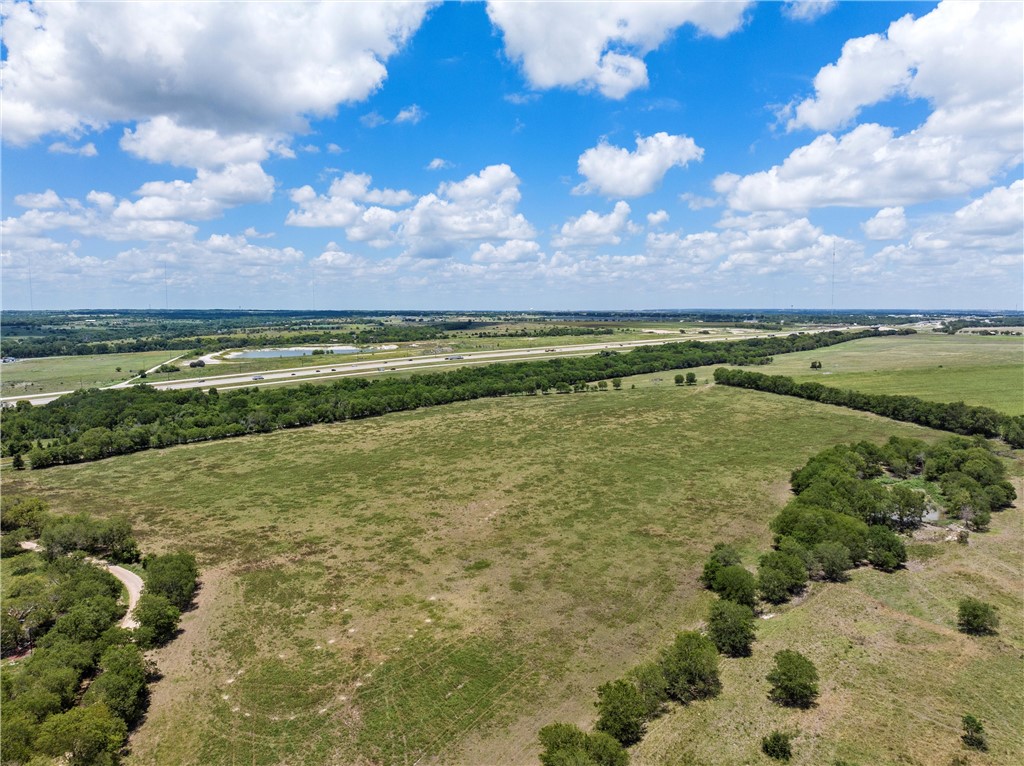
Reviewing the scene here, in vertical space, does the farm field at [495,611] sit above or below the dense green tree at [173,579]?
below

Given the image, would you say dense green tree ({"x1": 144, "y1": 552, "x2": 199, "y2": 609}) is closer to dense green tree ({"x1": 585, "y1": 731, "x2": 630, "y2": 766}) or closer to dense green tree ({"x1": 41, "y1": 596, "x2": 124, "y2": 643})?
dense green tree ({"x1": 41, "y1": 596, "x2": 124, "y2": 643})

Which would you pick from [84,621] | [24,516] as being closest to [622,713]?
[84,621]

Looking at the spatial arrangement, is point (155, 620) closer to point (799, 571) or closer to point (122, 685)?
point (122, 685)

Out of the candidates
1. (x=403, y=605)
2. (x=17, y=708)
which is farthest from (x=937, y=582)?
(x=17, y=708)

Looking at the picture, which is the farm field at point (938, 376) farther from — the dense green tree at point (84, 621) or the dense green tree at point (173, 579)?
the dense green tree at point (84, 621)

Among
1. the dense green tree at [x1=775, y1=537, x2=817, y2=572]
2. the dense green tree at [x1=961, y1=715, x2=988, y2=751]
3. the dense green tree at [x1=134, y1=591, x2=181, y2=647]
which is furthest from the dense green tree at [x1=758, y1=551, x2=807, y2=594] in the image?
the dense green tree at [x1=134, y1=591, x2=181, y2=647]

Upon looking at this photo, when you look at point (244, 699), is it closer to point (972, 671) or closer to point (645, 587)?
point (645, 587)

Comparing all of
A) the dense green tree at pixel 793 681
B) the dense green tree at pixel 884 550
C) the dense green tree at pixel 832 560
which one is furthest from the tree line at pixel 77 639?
the dense green tree at pixel 884 550
